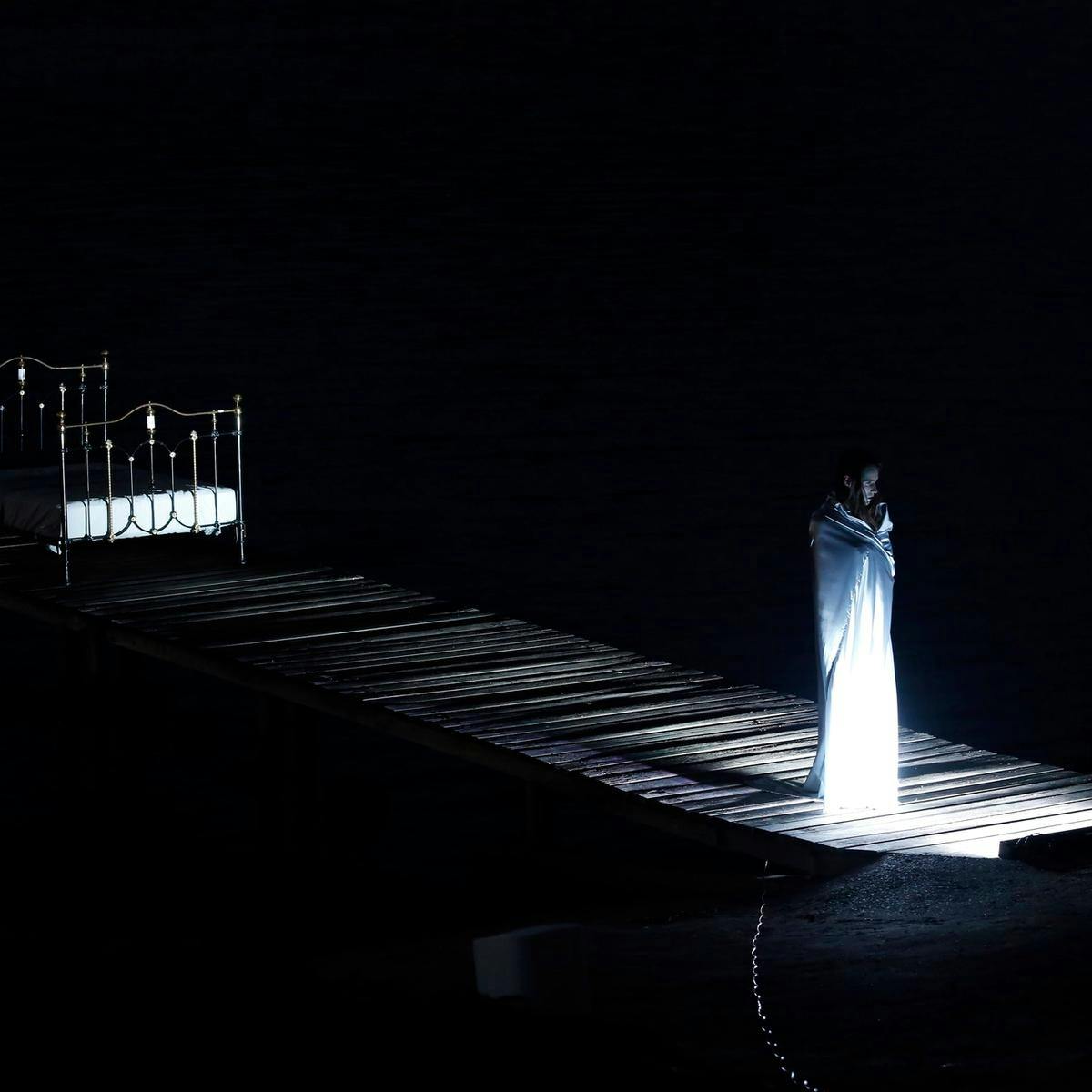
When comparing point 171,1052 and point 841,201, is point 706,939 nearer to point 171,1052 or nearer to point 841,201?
point 171,1052

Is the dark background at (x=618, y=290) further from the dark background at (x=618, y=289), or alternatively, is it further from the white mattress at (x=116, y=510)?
the white mattress at (x=116, y=510)

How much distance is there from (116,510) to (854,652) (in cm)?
565

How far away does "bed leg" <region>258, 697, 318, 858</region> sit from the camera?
1186 cm

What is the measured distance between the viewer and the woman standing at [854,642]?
947 cm

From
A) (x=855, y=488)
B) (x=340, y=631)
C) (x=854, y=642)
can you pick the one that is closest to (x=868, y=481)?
(x=855, y=488)

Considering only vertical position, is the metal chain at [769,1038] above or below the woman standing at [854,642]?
below

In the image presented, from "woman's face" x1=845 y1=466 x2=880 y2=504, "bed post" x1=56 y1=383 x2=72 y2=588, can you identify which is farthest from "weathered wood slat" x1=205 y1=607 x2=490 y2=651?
"woman's face" x1=845 y1=466 x2=880 y2=504

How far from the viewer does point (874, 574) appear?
31.1ft

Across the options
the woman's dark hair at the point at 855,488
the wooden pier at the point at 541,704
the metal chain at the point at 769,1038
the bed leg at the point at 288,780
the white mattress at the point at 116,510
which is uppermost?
the woman's dark hair at the point at 855,488

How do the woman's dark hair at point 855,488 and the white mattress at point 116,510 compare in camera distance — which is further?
the white mattress at point 116,510

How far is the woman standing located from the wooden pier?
0.55 ft

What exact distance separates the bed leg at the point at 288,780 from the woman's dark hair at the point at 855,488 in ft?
11.3

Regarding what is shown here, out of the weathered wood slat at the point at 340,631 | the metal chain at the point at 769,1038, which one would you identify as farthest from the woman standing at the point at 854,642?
the weathered wood slat at the point at 340,631

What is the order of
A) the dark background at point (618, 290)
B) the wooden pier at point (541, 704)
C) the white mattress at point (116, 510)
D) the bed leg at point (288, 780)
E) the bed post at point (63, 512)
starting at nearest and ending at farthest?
the wooden pier at point (541, 704)
the bed leg at point (288, 780)
the bed post at point (63, 512)
the white mattress at point (116, 510)
the dark background at point (618, 290)
